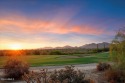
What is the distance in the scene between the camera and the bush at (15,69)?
71.0 feet

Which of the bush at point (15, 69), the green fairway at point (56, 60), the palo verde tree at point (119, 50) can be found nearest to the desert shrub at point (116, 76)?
the palo verde tree at point (119, 50)

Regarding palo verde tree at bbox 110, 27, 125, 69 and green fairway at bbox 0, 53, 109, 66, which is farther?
green fairway at bbox 0, 53, 109, 66

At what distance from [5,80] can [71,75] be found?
5774 mm

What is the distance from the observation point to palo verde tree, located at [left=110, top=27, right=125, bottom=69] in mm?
21328

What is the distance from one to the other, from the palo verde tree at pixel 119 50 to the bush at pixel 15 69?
7267 mm

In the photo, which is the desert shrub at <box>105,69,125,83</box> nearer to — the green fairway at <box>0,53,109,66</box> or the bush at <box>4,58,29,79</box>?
the bush at <box>4,58,29,79</box>

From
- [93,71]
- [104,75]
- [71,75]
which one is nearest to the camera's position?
[71,75]

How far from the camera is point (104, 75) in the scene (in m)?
21.8

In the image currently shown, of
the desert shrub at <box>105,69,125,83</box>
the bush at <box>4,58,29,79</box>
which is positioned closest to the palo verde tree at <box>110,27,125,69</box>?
the desert shrub at <box>105,69,125,83</box>

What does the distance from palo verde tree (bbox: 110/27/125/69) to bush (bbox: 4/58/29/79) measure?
727 cm

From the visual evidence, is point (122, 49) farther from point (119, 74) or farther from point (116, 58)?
point (119, 74)

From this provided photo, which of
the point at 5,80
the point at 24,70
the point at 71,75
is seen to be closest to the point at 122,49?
the point at 71,75

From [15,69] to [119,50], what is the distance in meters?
→ 8.50

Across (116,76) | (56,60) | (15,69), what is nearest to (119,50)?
(116,76)
